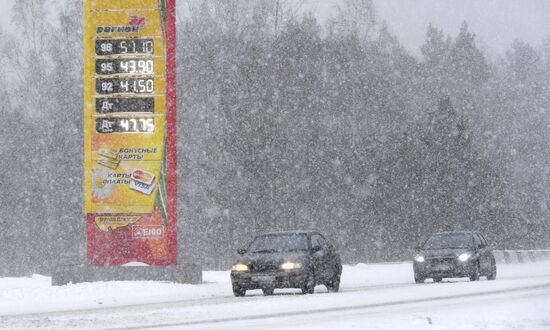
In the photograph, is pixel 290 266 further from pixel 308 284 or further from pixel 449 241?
pixel 449 241

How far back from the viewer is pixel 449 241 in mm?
31391

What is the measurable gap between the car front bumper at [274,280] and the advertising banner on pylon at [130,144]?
19.3 feet

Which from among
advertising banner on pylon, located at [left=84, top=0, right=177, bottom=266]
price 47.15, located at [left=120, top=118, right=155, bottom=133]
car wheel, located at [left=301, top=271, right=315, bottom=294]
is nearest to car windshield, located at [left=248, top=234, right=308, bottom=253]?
car wheel, located at [left=301, top=271, right=315, bottom=294]

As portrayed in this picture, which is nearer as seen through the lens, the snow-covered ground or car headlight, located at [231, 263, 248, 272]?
the snow-covered ground

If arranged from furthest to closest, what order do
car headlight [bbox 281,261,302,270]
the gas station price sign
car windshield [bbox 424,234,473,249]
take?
car windshield [bbox 424,234,473,249], the gas station price sign, car headlight [bbox 281,261,302,270]

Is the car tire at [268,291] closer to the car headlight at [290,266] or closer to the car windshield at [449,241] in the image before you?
the car headlight at [290,266]

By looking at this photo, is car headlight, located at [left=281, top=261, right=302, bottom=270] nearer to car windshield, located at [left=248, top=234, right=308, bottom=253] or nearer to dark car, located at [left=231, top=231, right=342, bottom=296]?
dark car, located at [left=231, top=231, right=342, bottom=296]

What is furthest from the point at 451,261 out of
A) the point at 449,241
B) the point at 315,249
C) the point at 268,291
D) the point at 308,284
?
the point at 268,291

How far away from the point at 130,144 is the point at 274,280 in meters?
7.52

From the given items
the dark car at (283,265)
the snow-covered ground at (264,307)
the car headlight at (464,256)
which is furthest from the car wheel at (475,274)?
the dark car at (283,265)

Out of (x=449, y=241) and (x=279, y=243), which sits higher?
(x=279, y=243)

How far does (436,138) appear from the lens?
61094 mm

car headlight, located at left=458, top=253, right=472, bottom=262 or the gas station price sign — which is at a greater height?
the gas station price sign

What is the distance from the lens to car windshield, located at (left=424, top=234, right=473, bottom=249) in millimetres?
30922
